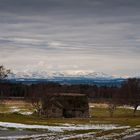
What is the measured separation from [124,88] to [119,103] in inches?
509

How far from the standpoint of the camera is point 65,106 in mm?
118312

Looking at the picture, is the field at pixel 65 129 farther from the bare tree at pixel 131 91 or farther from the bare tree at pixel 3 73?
the bare tree at pixel 131 91

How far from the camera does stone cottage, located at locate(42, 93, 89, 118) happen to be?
11635 cm

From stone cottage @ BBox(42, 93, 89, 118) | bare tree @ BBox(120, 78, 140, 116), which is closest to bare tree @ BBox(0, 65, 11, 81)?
stone cottage @ BBox(42, 93, 89, 118)

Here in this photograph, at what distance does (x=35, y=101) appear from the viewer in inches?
5172

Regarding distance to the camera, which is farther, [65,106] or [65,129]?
[65,106]

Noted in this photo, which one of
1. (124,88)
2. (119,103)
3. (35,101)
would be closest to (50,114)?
(35,101)

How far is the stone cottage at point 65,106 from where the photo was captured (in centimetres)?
11635

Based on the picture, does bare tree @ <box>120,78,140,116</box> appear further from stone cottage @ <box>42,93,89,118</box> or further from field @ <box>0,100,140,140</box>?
field @ <box>0,100,140,140</box>

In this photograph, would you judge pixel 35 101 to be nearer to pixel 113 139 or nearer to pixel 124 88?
pixel 124 88

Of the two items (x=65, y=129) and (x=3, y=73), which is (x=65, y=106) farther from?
(x=65, y=129)

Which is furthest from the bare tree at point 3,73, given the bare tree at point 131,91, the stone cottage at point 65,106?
the bare tree at point 131,91

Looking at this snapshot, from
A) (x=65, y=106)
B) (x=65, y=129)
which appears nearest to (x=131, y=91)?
(x=65, y=106)

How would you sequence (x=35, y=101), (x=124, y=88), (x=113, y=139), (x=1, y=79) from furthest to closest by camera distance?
(x=124, y=88), (x=35, y=101), (x=1, y=79), (x=113, y=139)
